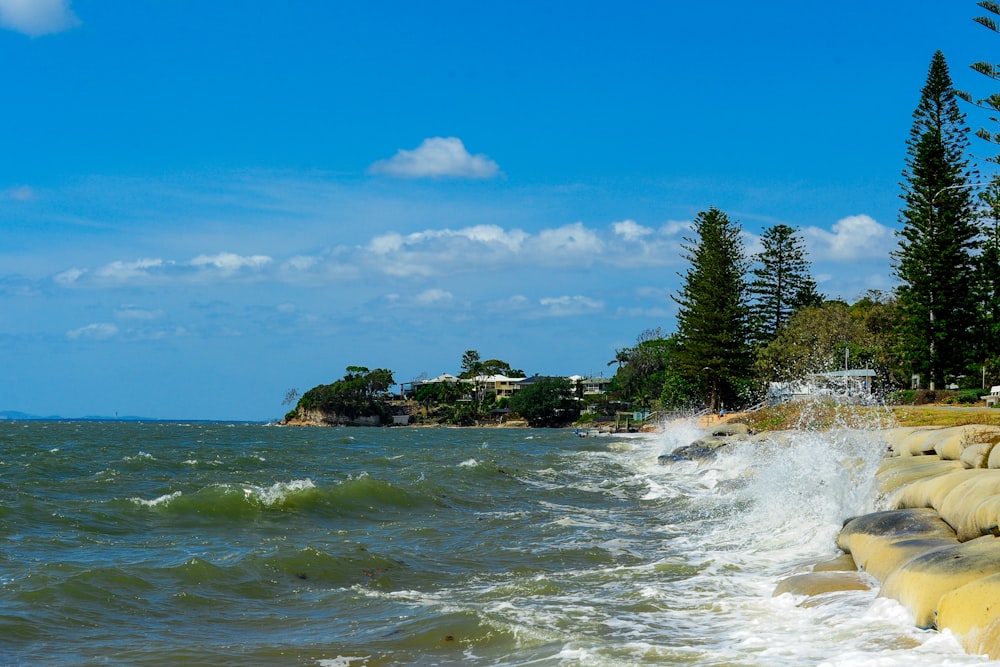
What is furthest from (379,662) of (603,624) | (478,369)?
(478,369)

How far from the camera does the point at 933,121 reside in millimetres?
40688

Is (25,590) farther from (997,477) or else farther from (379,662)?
(997,477)

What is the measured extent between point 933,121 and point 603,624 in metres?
38.9

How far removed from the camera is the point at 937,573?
21.4 feet

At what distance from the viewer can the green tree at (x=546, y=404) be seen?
342 ft

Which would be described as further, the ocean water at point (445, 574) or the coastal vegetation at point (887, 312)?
the coastal vegetation at point (887, 312)

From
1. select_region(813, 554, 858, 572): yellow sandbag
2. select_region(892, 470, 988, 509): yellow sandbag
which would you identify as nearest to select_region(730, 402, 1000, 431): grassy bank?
select_region(892, 470, 988, 509): yellow sandbag

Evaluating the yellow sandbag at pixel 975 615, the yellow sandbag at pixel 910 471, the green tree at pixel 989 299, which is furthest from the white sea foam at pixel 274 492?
the green tree at pixel 989 299

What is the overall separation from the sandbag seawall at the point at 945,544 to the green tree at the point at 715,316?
40.5 m

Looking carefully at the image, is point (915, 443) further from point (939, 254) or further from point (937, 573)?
point (939, 254)

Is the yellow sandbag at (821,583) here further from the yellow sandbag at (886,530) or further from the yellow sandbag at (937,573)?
the yellow sandbag at (937,573)

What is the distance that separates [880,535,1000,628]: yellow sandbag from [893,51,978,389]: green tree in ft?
119

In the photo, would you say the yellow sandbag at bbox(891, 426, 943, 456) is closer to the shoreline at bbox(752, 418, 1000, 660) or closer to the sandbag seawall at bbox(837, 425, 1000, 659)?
the sandbag seawall at bbox(837, 425, 1000, 659)

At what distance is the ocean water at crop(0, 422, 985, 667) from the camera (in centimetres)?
698
